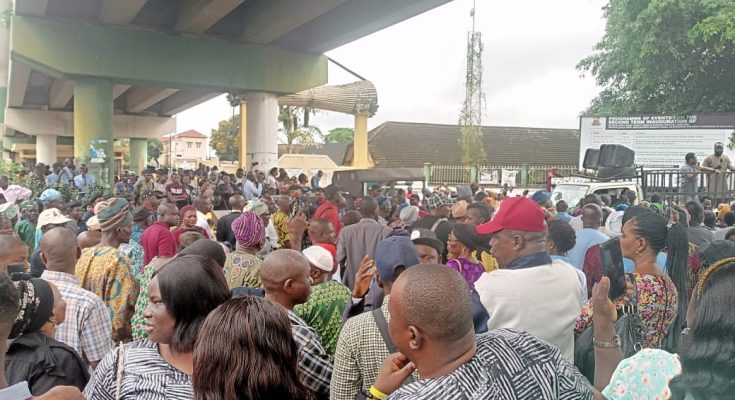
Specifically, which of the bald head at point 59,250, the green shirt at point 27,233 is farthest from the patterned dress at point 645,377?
the green shirt at point 27,233

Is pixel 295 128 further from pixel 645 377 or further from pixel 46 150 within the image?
pixel 645 377

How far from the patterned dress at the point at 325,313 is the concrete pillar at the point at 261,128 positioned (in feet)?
54.0

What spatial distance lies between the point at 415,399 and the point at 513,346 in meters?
0.39

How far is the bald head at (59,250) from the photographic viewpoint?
4.02 meters

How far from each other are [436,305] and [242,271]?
3104 millimetres

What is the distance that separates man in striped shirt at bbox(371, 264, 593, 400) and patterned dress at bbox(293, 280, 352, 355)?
1.64 m

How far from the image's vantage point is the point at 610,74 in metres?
20.0

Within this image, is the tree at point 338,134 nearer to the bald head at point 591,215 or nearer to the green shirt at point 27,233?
the green shirt at point 27,233

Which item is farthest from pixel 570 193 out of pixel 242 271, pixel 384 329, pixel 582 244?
pixel 384 329

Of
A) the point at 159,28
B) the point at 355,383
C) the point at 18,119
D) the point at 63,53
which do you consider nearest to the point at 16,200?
the point at 63,53

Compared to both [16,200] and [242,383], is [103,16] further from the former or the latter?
[242,383]

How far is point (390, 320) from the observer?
6.77 ft

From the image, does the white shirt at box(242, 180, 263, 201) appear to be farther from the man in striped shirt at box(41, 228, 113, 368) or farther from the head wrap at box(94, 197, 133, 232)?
the man in striped shirt at box(41, 228, 113, 368)

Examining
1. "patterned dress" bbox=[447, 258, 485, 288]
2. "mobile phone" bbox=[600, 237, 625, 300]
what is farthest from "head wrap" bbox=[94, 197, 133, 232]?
"mobile phone" bbox=[600, 237, 625, 300]
